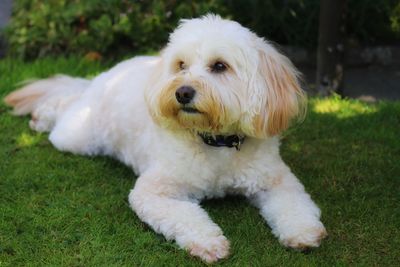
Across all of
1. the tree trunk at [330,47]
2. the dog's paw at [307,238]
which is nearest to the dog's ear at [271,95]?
the dog's paw at [307,238]

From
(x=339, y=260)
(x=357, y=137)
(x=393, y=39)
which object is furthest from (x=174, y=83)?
(x=393, y=39)

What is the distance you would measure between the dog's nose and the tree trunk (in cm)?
280

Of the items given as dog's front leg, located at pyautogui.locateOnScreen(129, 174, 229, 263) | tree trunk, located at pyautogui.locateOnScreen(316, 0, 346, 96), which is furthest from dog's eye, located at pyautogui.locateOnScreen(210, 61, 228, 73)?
tree trunk, located at pyautogui.locateOnScreen(316, 0, 346, 96)

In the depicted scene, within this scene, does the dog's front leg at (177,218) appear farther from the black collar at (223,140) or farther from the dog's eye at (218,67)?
the dog's eye at (218,67)

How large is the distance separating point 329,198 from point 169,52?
1.40m

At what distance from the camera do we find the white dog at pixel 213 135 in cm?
343

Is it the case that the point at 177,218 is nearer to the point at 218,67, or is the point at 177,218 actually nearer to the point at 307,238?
the point at 307,238

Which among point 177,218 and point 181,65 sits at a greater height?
point 181,65

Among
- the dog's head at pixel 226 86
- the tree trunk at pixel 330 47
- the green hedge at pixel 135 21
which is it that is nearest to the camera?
the dog's head at pixel 226 86

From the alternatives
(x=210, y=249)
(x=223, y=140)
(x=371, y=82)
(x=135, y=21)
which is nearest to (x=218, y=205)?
(x=223, y=140)

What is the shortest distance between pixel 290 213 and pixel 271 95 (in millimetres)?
656

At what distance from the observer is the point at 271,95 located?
11.6ft

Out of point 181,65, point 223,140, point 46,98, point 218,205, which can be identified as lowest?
point 46,98

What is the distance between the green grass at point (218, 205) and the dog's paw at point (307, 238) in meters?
0.05
